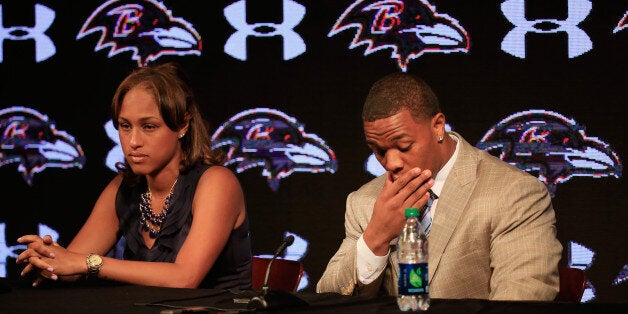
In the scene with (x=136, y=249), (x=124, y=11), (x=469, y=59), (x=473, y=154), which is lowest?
(x=136, y=249)

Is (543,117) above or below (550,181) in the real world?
above

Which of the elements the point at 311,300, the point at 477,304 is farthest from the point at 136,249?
the point at 477,304

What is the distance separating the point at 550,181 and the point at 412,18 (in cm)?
99

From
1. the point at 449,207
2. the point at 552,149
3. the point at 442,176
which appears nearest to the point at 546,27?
the point at 552,149

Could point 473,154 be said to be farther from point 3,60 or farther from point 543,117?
point 3,60

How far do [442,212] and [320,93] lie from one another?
1.68 m

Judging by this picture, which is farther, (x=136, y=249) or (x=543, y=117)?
(x=543, y=117)

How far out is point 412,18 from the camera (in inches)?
153

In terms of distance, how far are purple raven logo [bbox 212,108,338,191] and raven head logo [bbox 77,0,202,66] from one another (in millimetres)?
436

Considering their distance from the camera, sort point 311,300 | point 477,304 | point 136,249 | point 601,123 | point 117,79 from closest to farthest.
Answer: point 477,304 < point 311,300 < point 136,249 < point 601,123 < point 117,79

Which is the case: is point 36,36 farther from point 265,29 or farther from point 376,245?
point 376,245

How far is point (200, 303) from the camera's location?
201cm

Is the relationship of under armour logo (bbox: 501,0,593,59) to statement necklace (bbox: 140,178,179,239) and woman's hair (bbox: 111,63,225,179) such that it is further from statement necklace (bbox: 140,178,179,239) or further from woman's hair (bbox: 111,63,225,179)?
statement necklace (bbox: 140,178,179,239)


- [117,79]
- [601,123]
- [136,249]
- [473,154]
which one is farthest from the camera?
[117,79]
